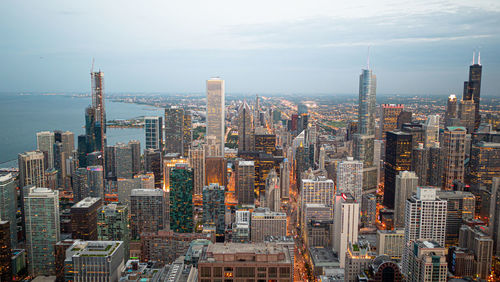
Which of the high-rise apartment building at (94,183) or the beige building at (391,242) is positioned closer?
the beige building at (391,242)

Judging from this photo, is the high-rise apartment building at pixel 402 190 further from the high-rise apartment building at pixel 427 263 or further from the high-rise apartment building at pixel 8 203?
the high-rise apartment building at pixel 8 203

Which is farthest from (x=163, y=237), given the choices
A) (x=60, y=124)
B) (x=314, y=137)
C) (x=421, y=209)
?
(x=314, y=137)

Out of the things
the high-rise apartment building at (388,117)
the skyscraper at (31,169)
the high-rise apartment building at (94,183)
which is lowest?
the high-rise apartment building at (94,183)

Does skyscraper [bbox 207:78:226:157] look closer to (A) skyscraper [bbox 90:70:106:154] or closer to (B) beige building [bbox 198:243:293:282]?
(A) skyscraper [bbox 90:70:106:154]

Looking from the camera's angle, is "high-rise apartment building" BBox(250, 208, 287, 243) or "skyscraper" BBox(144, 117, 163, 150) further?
"skyscraper" BBox(144, 117, 163, 150)

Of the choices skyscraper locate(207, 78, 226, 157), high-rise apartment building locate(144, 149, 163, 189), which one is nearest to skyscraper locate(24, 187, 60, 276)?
high-rise apartment building locate(144, 149, 163, 189)

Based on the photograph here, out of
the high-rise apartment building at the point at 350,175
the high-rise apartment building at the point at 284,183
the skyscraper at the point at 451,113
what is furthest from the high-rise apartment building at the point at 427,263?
the high-rise apartment building at the point at 284,183
